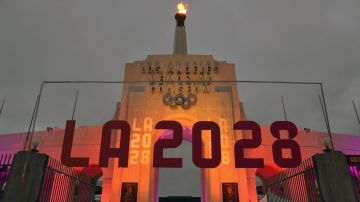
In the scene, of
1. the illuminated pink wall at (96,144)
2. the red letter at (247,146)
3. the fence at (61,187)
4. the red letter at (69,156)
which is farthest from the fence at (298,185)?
the red letter at (69,156)

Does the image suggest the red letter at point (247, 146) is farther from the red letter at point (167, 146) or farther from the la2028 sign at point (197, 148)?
the red letter at point (167, 146)

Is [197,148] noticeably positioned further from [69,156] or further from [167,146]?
[69,156]

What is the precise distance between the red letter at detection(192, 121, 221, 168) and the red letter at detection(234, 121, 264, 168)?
4.73ft

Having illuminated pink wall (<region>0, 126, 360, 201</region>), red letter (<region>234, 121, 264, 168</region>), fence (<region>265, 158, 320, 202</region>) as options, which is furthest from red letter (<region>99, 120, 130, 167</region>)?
fence (<region>265, 158, 320, 202</region>)

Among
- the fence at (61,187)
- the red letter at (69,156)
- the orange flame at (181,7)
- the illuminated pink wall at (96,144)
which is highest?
the orange flame at (181,7)

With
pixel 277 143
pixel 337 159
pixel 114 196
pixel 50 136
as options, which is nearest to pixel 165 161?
pixel 114 196

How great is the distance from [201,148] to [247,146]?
3488 millimetres

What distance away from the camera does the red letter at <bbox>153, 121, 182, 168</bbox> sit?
2036 cm

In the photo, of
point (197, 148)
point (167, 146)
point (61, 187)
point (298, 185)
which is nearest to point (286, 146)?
point (298, 185)

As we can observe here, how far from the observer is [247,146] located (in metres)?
20.7

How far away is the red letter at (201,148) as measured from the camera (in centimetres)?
1980

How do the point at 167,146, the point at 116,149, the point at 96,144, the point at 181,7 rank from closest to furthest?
the point at 116,149, the point at 167,146, the point at 96,144, the point at 181,7

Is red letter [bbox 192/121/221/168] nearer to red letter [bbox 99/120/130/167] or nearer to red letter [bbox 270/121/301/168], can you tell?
red letter [bbox 270/121/301/168]

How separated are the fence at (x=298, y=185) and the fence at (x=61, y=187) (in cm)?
1280
